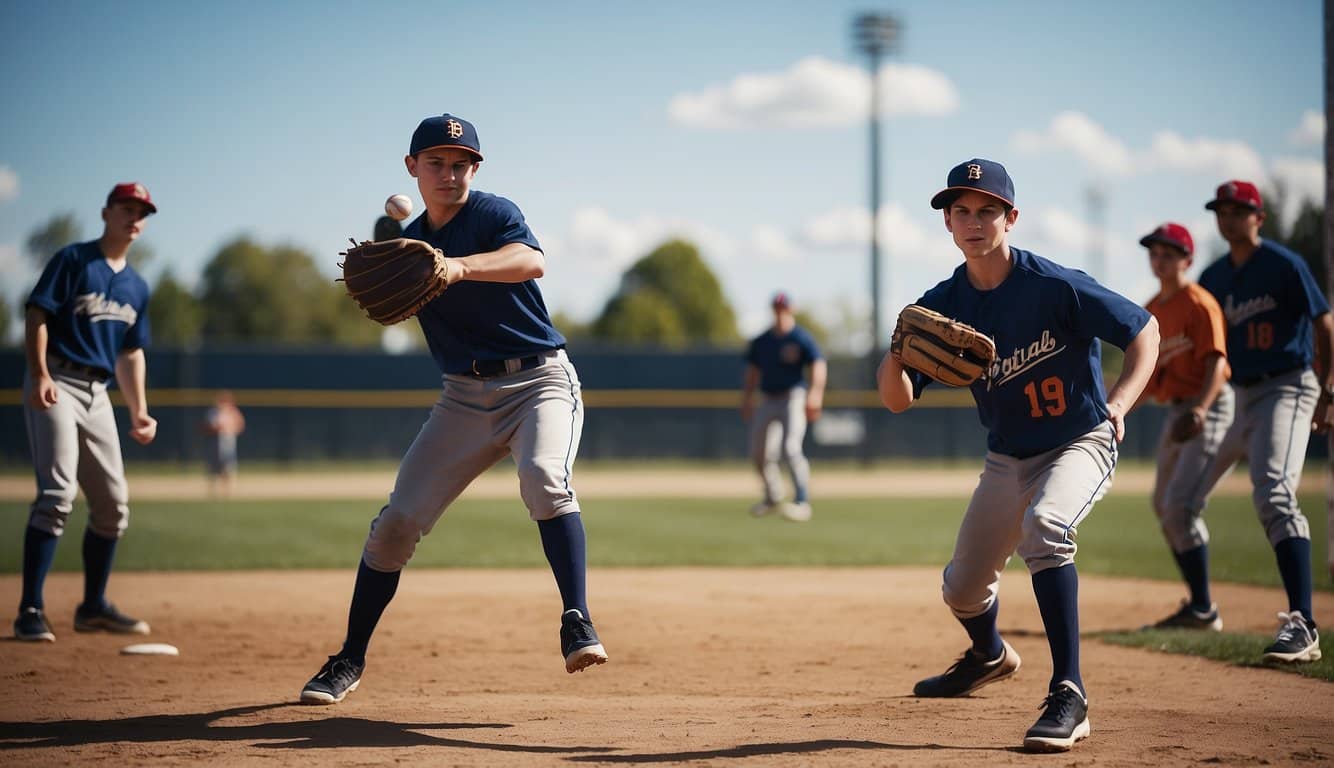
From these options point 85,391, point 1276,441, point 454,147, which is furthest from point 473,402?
point 1276,441

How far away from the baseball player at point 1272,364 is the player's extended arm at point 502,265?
331cm

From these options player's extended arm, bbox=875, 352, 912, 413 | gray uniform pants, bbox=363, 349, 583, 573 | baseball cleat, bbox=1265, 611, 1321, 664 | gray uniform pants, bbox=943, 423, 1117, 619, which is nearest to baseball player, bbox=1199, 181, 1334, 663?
baseball cleat, bbox=1265, 611, 1321, 664

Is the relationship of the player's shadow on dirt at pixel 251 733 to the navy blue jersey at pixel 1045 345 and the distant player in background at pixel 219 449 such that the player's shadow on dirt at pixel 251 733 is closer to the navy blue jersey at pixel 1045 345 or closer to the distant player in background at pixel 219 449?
the navy blue jersey at pixel 1045 345

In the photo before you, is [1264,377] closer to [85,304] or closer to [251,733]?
[251,733]

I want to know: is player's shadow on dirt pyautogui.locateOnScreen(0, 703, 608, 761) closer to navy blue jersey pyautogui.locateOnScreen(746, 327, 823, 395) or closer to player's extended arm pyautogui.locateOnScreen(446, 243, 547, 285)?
player's extended arm pyautogui.locateOnScreen(446, 243, 547, 285)

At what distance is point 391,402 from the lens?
81.9 ft

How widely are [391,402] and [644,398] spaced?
496 centimetres

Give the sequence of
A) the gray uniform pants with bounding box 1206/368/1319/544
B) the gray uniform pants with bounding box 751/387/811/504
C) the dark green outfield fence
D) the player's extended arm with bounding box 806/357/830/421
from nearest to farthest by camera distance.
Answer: the gray uniform pants with bounding box 1206/368/1319/544 → the player's extended arm with bounding box 806/357/830/421 → the gray uniform pants with bounding box 751/387/811/504 → the dark green outfield fence

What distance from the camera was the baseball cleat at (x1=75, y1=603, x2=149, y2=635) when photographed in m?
6.13

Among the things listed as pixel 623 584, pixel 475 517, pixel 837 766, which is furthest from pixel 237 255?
pixel 837 766

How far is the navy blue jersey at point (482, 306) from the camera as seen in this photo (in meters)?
4.32

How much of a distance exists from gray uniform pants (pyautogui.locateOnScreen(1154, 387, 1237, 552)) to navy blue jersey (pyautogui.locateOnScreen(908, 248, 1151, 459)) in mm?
2168

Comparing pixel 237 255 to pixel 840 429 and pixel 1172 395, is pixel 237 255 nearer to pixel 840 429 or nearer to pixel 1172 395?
pixel 840 429

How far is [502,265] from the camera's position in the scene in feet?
13.3
